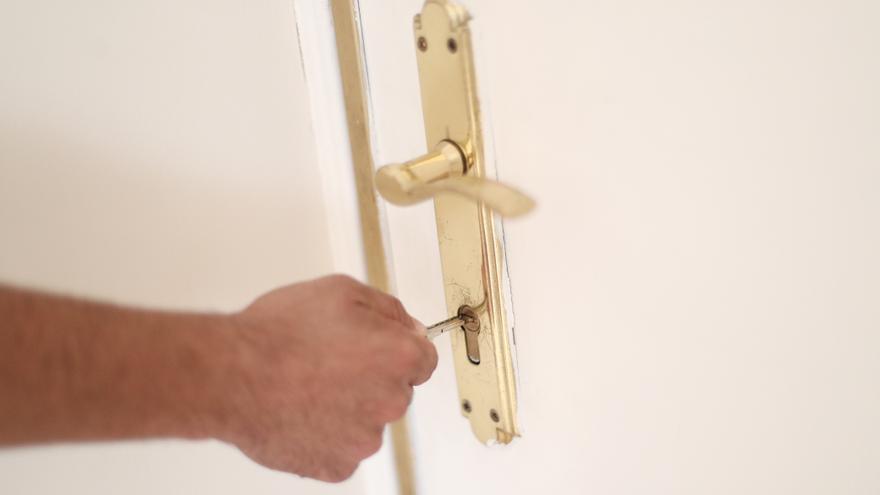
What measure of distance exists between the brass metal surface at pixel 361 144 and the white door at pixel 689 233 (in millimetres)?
31

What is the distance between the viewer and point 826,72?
234 mm

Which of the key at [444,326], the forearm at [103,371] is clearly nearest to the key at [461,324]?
the key at [444,326]

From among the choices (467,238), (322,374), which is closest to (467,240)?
(467,238)

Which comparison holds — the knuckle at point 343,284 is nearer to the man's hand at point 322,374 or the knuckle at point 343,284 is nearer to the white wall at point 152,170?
the man's hand at point 322,374

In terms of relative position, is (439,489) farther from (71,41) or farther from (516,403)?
(71,41)

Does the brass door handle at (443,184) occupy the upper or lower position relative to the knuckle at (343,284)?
upper

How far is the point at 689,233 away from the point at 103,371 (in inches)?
10.0

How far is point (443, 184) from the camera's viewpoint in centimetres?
33

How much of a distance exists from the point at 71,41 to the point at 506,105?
0.24 metres

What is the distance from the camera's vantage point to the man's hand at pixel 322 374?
0.33m

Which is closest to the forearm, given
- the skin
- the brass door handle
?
the skin

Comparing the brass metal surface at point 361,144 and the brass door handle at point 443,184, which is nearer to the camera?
the brass door handle at point 443,184

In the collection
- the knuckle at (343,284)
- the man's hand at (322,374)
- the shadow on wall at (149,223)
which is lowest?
the man's hand at (322,374)

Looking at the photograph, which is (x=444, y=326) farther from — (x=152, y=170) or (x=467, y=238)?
(x=152, y=170)
